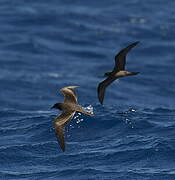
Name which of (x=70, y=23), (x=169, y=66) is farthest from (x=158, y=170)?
(x=70, y=23)

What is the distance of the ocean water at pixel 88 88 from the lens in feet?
66.1

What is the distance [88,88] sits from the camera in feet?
111

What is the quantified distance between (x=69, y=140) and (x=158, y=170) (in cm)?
362

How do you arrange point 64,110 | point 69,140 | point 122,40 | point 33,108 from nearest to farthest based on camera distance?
point 64,110
point 69,140
point 33,108
point 122,40

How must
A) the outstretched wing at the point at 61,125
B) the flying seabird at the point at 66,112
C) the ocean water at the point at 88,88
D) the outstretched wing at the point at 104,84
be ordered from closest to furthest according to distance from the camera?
the outstretched wing at the point at 61,125
the flying seabird at the point at 66,112
the outstretched wing at the point at 104,84
the ocean water at the point at 88,88

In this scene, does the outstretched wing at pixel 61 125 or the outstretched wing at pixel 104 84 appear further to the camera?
the outstretched wing at pixel 104 84

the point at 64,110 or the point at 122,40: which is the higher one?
the point at 64,110

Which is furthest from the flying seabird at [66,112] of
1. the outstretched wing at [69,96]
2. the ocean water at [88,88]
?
the ocean water at [88,88]

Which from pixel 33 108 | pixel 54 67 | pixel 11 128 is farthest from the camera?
pixel 54 67

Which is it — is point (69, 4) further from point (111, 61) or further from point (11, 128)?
point (11, 128)

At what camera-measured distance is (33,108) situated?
30.3 m

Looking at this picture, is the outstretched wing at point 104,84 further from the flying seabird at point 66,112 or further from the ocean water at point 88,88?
the ocean water at point 88,88

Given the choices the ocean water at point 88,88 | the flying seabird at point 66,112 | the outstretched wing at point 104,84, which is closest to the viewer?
the flying seabird at point 66,112

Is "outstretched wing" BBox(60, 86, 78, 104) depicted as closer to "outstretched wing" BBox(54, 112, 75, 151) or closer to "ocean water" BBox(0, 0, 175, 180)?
"outstretched wing" BBox(54, 112, 75, 151)
